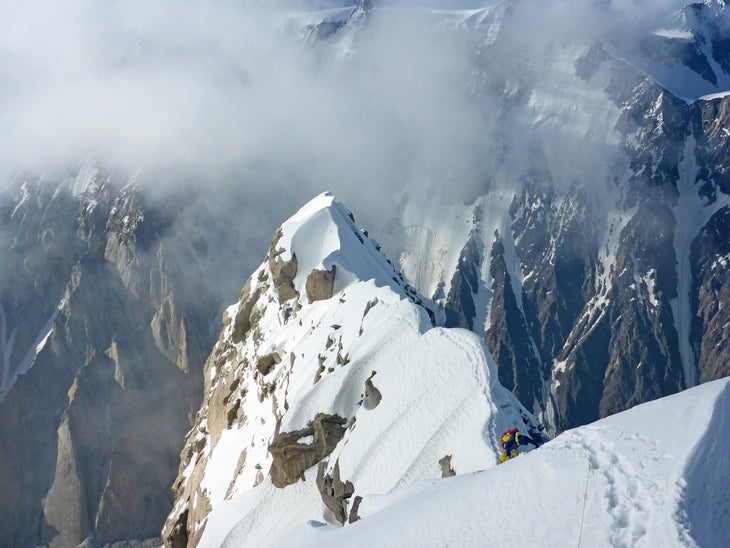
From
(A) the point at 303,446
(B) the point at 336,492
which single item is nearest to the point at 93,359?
(A) the point at 303,446

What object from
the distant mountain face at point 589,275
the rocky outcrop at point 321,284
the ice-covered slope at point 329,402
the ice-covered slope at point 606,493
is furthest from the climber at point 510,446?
the distant mountain face at point 589,275

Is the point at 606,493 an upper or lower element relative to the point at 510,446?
upper

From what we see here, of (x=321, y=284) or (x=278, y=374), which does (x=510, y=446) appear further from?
(x=321, y=284)

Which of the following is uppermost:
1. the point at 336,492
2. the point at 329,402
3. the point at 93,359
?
the point at 329,402

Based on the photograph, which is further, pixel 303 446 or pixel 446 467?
pixel 303 446

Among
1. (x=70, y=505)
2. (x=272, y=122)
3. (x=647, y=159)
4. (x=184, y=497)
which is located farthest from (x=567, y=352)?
(x=184, y=497)
